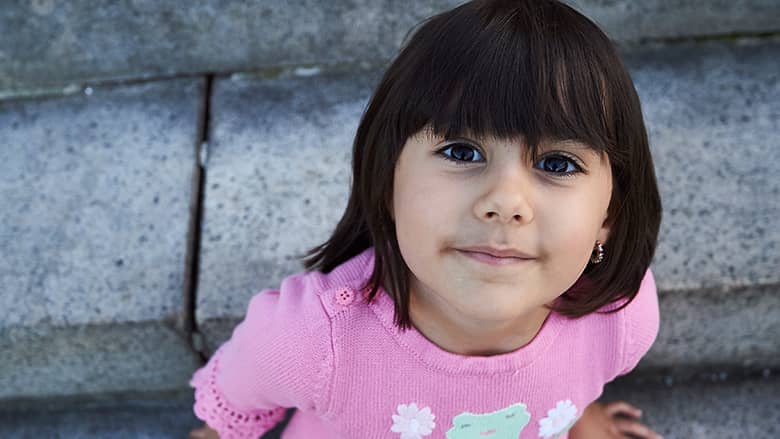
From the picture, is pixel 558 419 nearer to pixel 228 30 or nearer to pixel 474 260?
pixel 474 260

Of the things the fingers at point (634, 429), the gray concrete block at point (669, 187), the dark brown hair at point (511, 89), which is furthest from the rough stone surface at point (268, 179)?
the fingers at point (634, 429)

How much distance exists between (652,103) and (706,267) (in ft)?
1.59

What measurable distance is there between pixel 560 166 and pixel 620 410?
3.50ft

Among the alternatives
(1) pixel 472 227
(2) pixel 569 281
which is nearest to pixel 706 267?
(2) pixel 569 281

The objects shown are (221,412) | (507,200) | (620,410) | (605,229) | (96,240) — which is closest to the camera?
(507,200)

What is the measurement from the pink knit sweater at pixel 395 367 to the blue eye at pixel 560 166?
39 centimetres

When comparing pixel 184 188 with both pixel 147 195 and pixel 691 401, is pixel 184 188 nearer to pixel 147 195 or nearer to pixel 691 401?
pixel 147 195

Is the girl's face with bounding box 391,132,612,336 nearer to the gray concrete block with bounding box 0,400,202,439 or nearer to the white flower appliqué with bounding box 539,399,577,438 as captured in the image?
the white flower appliqué with bounding box 539,399,577,438

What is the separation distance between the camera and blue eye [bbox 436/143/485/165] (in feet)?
3.26

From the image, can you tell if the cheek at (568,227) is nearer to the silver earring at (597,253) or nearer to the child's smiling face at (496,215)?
the child's smiling face at (496,215)

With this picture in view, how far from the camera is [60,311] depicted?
5.40 ft

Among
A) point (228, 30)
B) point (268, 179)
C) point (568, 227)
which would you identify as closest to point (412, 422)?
point (568, 227)

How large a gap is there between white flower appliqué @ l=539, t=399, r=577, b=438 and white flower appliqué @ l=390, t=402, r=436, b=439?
0.23 metres

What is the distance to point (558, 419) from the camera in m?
1.39
